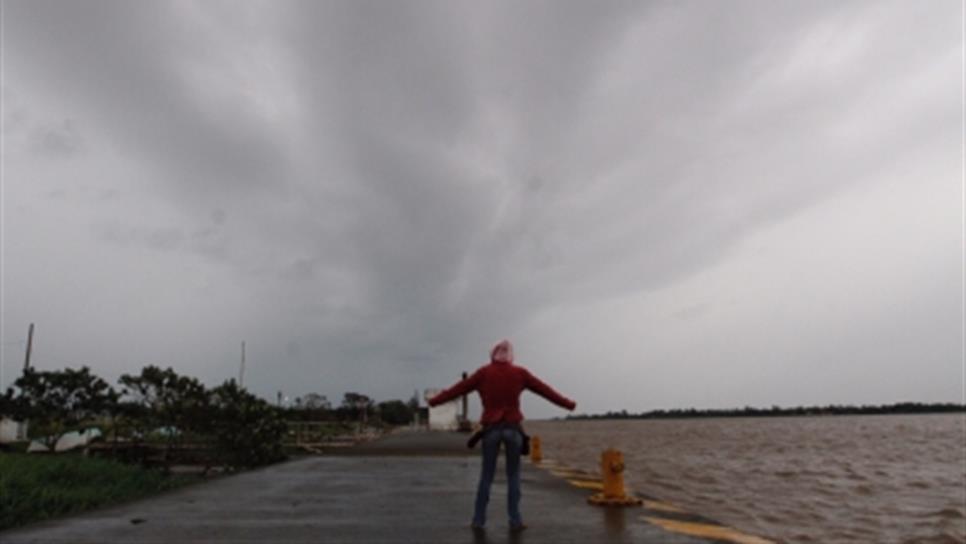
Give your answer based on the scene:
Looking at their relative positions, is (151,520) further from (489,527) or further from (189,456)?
(189,456)

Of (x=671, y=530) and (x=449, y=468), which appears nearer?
(x=671, y=530)

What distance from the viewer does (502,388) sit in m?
7.09

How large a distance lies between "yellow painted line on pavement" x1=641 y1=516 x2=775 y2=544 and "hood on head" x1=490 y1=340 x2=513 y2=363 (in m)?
2.43

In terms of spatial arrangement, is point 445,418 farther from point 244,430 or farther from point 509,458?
point 509,458

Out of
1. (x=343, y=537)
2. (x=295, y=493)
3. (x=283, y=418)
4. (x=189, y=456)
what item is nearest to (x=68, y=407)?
(x=189, y=456)

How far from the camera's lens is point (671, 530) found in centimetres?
699

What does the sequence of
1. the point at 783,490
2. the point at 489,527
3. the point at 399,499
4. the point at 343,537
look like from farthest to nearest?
1. the point at 783,490
2. the point at 399,499
3. the point at 489,527
4. the point at 343,537

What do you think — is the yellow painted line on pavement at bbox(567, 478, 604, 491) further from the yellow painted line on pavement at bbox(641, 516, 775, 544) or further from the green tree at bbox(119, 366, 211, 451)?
the green tree at bbox(119, 366, 211, 451)

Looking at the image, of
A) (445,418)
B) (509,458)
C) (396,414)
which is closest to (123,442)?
(509,458)

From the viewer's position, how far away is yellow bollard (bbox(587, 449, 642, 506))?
8969mm

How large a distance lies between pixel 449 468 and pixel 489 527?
9593 millimetres

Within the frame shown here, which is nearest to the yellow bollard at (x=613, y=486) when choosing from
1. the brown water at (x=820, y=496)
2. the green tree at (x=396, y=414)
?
the brown water at (x=820, y=496)

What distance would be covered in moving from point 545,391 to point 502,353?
0.62 m

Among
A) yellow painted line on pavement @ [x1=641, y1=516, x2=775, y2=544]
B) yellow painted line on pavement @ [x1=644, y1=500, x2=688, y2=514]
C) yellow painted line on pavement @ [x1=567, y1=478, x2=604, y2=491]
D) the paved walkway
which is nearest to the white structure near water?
yellow painted line on pavement @ [x1=567, y1=478, x2=604, y2=491]
